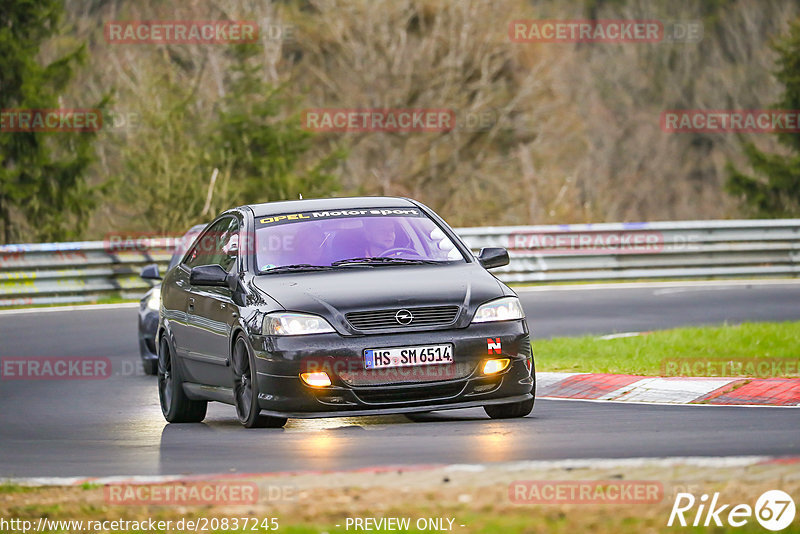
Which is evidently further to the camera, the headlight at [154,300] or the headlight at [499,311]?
the headlight at [154,300]

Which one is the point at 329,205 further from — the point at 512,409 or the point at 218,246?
the point at 512,409

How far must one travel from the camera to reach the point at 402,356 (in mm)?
9984

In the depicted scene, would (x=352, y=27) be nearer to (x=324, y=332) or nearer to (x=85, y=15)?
Answer: (x=85, y=15)

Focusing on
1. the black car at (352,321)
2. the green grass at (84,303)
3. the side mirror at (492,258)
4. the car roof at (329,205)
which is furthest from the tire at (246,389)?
the green grass at (84,303)

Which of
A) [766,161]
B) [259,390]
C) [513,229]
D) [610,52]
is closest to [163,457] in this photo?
[259,390]

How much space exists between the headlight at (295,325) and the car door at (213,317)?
2.15 feet

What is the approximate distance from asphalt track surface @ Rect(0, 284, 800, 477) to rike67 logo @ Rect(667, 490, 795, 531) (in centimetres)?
168

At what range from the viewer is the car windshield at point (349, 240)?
36.1ft

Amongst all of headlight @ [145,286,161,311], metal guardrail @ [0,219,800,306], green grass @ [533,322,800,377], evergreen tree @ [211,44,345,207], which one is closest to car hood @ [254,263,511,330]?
Answer: green grass @ [533,322,800,377]

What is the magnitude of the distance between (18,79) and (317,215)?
22.7 m

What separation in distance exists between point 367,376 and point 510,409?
1245mm

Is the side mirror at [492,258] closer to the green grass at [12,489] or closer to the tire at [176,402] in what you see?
the tire at [176,402]

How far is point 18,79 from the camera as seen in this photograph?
1287 inches

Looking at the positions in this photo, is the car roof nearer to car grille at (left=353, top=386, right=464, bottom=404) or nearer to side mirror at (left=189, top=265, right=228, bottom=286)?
side mirror at (left=189, top=265, right=228, bottom=286)
